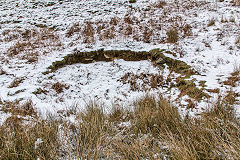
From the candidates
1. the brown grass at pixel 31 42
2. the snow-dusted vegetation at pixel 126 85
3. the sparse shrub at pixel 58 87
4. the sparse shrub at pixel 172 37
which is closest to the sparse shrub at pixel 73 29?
the snow-dusted vegetation at pixel 126 85

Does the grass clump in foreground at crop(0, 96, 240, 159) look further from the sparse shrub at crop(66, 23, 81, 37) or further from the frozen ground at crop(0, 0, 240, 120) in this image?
the sparse shrub at crop(66, 23, 81, 37)

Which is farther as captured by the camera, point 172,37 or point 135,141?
point 172,37

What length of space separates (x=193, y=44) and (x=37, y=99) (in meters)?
5.92

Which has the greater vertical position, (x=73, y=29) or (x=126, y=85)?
(x=73, y=29)

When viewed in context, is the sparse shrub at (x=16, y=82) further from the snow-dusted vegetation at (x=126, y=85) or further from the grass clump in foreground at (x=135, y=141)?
the grass clump in foreground at (x=135, y=141)

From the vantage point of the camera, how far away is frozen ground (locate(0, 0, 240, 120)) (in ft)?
13.3

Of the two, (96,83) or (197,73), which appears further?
(96,83)

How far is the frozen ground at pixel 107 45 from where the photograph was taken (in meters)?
4.04

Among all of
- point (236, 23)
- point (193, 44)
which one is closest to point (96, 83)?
point (193, 44)

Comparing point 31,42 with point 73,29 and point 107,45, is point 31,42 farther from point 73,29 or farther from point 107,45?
point 107,45

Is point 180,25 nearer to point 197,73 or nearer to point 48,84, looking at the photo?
point 197,73

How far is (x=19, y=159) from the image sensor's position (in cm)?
162

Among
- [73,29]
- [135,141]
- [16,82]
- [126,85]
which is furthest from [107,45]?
[135,141]

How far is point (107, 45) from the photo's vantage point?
630cm
